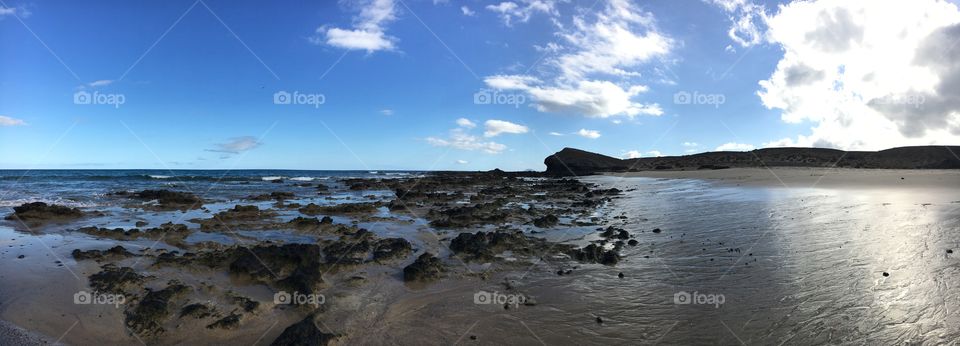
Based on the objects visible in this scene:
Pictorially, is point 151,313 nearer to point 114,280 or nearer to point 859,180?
point 114,280

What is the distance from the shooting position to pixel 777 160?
4656cm

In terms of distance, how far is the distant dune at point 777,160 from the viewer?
3872cm

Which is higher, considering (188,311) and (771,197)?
(771,197)

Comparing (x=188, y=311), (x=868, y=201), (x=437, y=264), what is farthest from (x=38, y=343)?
(x=868, y=201)

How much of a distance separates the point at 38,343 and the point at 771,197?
64.2 feet

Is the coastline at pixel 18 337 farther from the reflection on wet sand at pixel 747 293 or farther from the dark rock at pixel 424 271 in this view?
the dark rock at pixel 424 271

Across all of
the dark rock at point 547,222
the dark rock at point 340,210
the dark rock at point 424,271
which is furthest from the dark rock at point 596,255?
the dark rock at point 340,210

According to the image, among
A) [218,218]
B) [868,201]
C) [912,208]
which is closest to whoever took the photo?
[912,208]

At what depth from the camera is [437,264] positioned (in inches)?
317

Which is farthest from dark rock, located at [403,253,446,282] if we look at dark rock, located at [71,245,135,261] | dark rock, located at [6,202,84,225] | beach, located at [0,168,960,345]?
dark rock, located at [6,202,84,225]

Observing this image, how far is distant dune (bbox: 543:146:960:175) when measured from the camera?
3872 cm

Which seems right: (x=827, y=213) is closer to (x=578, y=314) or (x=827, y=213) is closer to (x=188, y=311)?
(x=578, y=314)

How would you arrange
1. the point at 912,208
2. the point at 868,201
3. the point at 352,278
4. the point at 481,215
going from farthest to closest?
the point at 481,215 → the point at 868,201 → the point at 912,208 → the point at 352,278

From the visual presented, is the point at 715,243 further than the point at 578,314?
Yes
